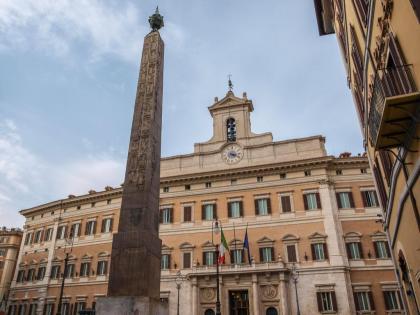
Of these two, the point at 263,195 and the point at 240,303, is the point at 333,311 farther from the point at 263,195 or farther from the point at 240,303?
the point at 263,195

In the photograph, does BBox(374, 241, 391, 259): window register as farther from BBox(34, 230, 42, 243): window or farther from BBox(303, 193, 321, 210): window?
BBox(34, 230, 42, 243): window

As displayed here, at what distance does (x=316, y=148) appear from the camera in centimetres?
2789

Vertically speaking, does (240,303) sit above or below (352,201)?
below

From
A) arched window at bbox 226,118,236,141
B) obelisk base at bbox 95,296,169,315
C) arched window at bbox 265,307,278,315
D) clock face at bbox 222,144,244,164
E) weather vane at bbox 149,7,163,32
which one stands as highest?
arched window at bbox 226,118,236,141

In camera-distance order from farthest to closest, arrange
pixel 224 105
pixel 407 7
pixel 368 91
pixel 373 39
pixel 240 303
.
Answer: pixel 224 105, pixel 240 303, pixel 368 91, pixel 373 39, pixel 407 7

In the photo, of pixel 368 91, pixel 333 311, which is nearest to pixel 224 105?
pixel 333 311

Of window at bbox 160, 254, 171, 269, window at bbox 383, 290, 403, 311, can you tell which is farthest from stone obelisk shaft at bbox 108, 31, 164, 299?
window at bbox 383, 290, 403, 311

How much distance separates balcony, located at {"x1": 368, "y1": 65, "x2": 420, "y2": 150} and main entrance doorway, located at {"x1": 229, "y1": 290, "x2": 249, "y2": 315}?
20339 mm

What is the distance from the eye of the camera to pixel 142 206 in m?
9.92

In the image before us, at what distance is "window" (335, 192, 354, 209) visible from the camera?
25870 millimetres

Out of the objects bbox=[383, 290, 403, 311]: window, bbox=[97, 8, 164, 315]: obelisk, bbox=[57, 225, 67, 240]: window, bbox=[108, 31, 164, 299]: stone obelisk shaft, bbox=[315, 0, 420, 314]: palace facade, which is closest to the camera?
bbox=[315, 0, 420, 314]: palace facade

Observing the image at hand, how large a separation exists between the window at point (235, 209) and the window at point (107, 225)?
10837 mm

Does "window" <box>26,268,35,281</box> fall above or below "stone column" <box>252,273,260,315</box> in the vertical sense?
above

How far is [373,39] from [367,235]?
63.9 ft
